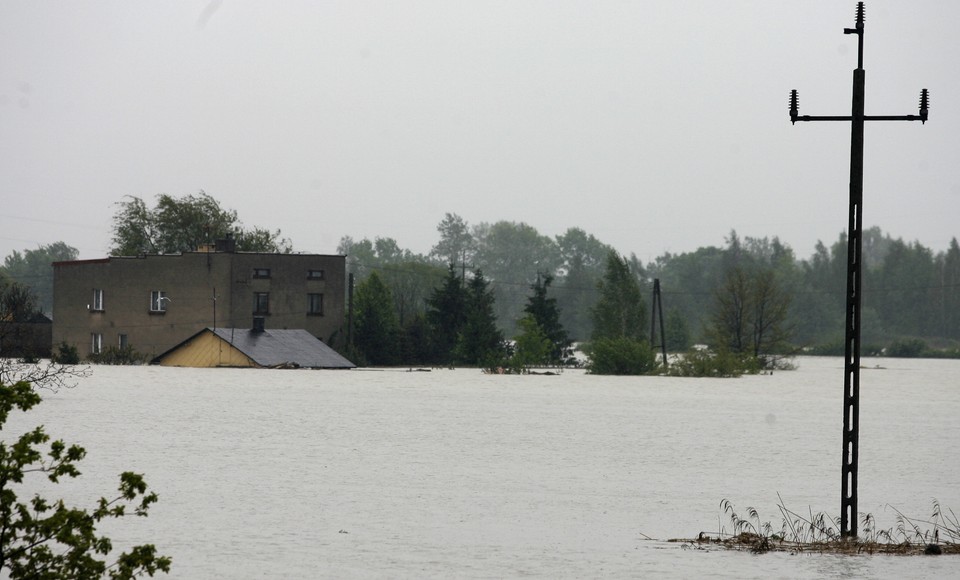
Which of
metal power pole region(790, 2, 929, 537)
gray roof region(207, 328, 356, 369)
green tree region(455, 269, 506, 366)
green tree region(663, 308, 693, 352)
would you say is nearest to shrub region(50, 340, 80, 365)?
gray roof region(207, 328, 356, 369)

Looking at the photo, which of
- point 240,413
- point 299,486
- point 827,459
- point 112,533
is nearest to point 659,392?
point 240,413

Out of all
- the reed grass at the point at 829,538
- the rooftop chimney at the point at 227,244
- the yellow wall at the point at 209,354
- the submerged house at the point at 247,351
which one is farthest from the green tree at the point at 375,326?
the reed grass at the point at 829,538

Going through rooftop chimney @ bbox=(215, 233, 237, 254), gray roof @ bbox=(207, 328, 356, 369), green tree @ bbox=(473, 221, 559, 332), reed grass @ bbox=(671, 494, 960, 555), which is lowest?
reed grass @ bbox=(671, 494, 960, 555)

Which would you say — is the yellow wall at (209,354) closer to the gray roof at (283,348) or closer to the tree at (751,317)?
the gray roof at (283,348)

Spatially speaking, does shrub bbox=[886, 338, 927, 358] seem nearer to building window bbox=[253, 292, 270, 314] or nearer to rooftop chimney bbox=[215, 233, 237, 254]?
building window bbox=[253, 292, 270, 314]

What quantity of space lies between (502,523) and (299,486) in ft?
14.4

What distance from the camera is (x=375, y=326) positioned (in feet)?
276

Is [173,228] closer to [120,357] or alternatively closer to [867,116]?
[120,357]

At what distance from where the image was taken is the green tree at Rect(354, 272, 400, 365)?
84.0 metres

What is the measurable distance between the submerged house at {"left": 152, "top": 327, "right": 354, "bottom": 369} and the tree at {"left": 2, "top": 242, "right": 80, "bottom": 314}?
10022 centimetres

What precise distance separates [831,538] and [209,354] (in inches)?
2325

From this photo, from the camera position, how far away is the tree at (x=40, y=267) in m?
172

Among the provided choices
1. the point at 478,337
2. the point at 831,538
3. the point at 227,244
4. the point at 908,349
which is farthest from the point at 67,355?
the point at 908,349

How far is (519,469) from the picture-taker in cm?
2212
